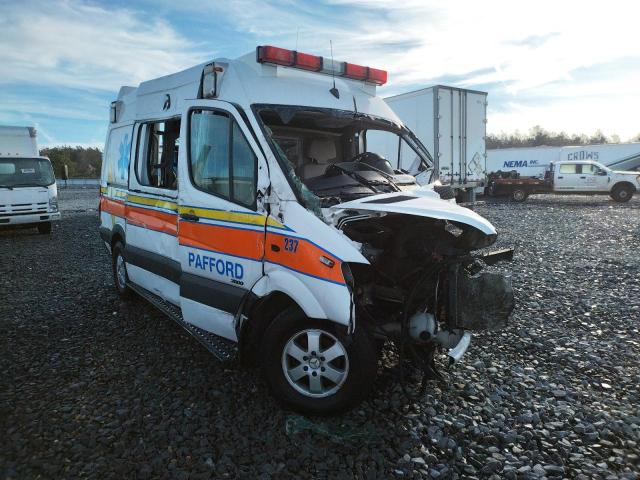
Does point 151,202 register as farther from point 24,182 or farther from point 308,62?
point 24,182

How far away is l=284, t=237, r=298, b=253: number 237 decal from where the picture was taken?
3270 millimetres

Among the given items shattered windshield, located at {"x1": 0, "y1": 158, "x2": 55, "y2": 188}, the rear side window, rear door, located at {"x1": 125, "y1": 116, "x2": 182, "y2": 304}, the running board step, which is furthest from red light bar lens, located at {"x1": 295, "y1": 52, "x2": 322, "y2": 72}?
shattered windshield, located at {"x1": 0, "y1": 158, "x2": 55, "y2": 188}

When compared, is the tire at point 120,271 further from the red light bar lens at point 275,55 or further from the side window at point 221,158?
the red light bar lens at point 275,55

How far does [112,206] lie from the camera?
645 cm

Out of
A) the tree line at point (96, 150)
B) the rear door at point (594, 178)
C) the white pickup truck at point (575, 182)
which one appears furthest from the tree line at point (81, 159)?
the rear door at point (594, 178)

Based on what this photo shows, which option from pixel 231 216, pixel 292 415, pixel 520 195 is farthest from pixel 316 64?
pixel 520 195

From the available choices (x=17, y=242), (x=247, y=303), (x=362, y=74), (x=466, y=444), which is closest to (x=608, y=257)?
(x=362, y=74)

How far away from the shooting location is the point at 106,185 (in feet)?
22.2

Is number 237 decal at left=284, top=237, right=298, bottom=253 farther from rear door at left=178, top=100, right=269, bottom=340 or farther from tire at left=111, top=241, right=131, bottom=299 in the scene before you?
tire at left=111, top=241, right=131, bottom=299

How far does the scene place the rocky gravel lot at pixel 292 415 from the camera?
2889mm

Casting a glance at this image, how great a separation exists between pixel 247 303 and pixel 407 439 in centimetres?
150

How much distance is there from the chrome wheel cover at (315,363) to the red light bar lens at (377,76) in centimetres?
279

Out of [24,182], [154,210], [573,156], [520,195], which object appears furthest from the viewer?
[573,156]

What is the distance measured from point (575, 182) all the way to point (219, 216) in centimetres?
2417
